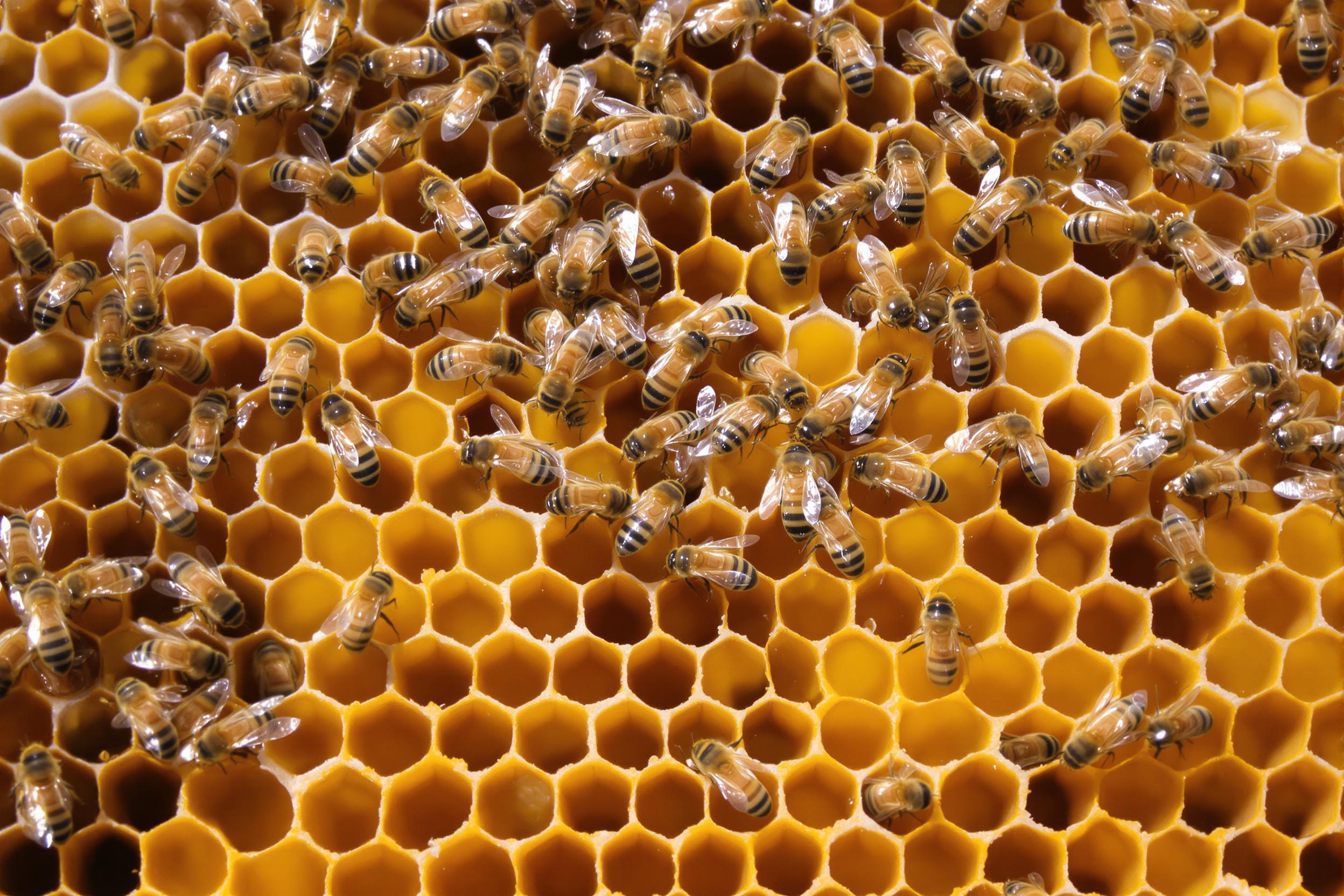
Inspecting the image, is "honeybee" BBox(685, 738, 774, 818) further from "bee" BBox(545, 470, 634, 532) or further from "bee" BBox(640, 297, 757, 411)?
"bee" BBox(640, 297, 757, 411)

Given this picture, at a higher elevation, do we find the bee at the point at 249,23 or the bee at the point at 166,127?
the bee at the point at 249,23

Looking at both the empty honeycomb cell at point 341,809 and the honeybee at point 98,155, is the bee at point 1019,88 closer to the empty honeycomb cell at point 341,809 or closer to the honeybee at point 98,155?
the honeybee at point 98,155

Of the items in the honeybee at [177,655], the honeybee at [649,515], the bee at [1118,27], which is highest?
the bee at [1118,27]

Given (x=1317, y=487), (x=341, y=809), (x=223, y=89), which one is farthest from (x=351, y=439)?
(x=1317, y=487)

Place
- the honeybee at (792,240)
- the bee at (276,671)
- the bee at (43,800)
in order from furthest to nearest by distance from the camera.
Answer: the honeybee at (792,240) → the bee at (276,671) → the bee at (43,800)

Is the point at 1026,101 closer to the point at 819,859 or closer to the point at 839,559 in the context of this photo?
the point at 839,559

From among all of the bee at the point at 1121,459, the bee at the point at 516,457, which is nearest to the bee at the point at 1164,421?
the bee at the point at 1121,459
